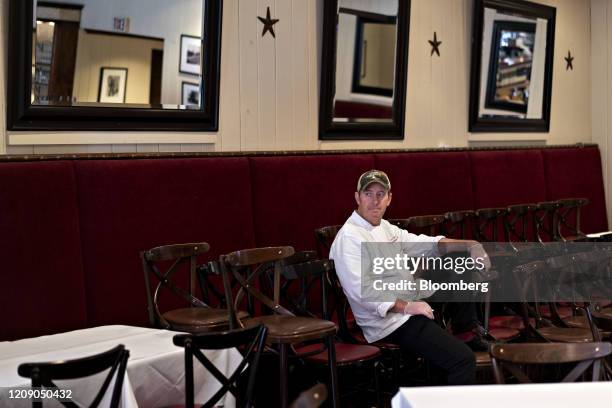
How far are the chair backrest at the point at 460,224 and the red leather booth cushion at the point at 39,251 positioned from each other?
120 inches

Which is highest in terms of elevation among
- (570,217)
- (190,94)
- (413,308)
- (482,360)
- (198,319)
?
(190,94)

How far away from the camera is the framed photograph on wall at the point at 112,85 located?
545 cm

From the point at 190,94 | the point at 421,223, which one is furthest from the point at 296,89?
the point at 421,223

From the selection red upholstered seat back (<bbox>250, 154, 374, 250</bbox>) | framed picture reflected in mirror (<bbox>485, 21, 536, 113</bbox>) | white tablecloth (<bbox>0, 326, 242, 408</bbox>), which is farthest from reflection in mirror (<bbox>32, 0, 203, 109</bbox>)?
framed picture reflected in mirror (<bbox>485, 21, 536, 113</bbox>)

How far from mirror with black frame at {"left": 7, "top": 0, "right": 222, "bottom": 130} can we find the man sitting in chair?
1444 mm

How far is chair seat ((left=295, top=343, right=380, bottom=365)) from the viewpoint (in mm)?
4734

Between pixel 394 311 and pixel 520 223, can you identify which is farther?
pixel 520 223

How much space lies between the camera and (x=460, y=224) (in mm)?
7594

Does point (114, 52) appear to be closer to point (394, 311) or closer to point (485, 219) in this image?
point (394, 311)

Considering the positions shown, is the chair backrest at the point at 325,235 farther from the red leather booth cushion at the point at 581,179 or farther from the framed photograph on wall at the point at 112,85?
the red leather booth cushion at the point at 581,179

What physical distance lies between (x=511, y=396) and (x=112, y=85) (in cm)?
350

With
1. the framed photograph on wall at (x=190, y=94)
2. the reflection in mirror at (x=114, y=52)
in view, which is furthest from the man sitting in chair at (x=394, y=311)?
the reflection in mirror at (x=114, y=52)

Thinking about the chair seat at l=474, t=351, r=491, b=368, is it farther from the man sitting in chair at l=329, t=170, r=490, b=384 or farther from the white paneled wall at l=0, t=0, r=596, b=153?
the white paneled wall at l=0, t=0, r=596, b=153

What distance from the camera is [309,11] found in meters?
6.83
